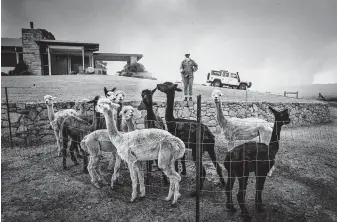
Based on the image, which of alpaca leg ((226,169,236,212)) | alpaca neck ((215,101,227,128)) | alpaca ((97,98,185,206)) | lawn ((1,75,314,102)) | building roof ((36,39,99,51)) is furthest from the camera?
building roof ((36,39,99,51))

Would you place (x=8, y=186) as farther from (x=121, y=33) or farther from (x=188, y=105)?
(x=121, y=33)

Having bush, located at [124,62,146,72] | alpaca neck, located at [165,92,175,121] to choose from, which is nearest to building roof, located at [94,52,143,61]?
bush, located at [124,62,146,72]

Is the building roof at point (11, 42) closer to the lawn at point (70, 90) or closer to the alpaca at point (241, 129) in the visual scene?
the lawn at point (70, 90)

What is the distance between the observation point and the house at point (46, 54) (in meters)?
22.3

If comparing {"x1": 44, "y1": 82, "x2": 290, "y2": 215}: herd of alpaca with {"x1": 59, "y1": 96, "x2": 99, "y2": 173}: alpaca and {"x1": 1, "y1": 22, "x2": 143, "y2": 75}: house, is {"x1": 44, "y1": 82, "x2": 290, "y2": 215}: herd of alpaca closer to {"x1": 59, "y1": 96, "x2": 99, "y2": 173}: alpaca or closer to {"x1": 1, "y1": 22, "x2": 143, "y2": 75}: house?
{"x1": 59, "y1": 96, "x2": 99, "y2": 173}: alpaca

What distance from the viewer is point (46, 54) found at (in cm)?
2309

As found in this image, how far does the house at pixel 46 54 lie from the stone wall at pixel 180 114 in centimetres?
1535

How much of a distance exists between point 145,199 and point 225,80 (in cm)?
1815

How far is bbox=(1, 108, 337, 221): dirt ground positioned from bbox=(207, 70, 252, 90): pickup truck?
49.5ft

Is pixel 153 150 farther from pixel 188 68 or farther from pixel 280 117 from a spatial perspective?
pixel 188 68

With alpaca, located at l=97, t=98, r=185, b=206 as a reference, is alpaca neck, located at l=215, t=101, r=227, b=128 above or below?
above

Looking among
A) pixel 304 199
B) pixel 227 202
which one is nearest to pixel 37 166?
pixel 227 202

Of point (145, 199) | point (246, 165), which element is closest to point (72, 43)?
point (145, 199)

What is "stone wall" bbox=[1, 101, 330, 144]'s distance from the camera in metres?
7.76
